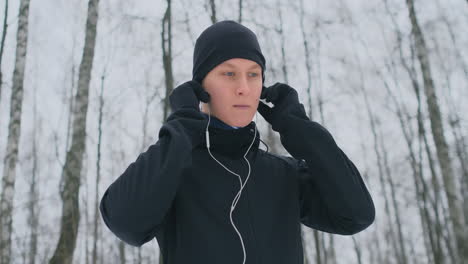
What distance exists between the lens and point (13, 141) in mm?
6473

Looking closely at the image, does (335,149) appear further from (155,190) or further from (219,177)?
(155,190)

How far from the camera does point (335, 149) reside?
143 centimetres

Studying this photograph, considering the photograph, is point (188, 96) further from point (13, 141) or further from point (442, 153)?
point (442, 153)

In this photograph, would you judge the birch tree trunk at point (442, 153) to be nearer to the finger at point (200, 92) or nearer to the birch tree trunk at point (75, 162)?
the birch tree trunk at point (75, 162)

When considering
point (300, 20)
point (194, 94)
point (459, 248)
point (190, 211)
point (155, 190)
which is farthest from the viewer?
point (300, 20)

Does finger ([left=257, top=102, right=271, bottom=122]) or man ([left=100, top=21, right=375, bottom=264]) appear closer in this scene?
man ([left=100, top=21, right=375, bottom=264])

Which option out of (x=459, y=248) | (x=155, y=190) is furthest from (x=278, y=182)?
(x=459, y=248)

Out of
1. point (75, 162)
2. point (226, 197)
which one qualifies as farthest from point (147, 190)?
point (75, 162)

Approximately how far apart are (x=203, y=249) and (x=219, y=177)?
269mm

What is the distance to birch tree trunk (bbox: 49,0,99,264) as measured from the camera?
183 inches

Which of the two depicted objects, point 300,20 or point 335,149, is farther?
point 300,20

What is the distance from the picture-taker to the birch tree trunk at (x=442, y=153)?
662 centimetres

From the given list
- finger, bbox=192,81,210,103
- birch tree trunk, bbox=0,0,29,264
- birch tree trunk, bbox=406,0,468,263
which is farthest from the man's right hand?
birch tree trunk, bbox=406,0,468,263

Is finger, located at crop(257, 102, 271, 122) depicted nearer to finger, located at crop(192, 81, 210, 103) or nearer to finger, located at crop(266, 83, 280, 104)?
finger, located at crop(266, 83, 280, 104)
